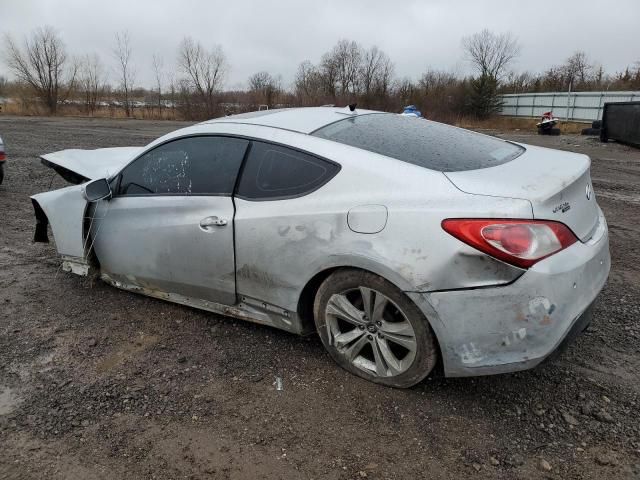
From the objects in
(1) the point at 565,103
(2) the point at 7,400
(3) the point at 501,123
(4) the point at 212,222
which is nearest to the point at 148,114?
(3) the point at 501,123

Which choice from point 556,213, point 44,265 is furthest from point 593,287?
point 44,265

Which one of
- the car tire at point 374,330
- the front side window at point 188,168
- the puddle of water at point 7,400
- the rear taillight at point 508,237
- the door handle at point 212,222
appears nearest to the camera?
the rear taillight at point 508,237

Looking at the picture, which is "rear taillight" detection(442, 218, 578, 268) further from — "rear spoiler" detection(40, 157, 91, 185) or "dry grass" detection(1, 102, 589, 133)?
"dry grass" detection(1, 102, 589, 133)

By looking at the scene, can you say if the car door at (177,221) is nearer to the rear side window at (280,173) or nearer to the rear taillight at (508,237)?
the rear side window at (280,173)

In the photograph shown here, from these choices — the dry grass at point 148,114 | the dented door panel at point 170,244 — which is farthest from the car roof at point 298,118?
the dry grass at point 148,114

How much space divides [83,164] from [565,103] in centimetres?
3451

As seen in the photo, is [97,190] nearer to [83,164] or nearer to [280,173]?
[83,164]

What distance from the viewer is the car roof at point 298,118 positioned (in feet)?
10.2

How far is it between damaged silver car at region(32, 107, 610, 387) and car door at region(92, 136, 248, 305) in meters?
0.01

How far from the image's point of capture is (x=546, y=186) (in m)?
2.44

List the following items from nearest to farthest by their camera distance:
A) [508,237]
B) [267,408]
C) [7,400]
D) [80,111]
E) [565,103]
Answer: [508,237], [267,408], [7,400], [565,103], [80,111]

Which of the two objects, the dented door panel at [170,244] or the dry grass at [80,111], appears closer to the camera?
the dented door panel at [170,244]

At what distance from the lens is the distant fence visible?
96.1 ft

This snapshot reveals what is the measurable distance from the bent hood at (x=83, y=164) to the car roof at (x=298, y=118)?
50.7 inches
